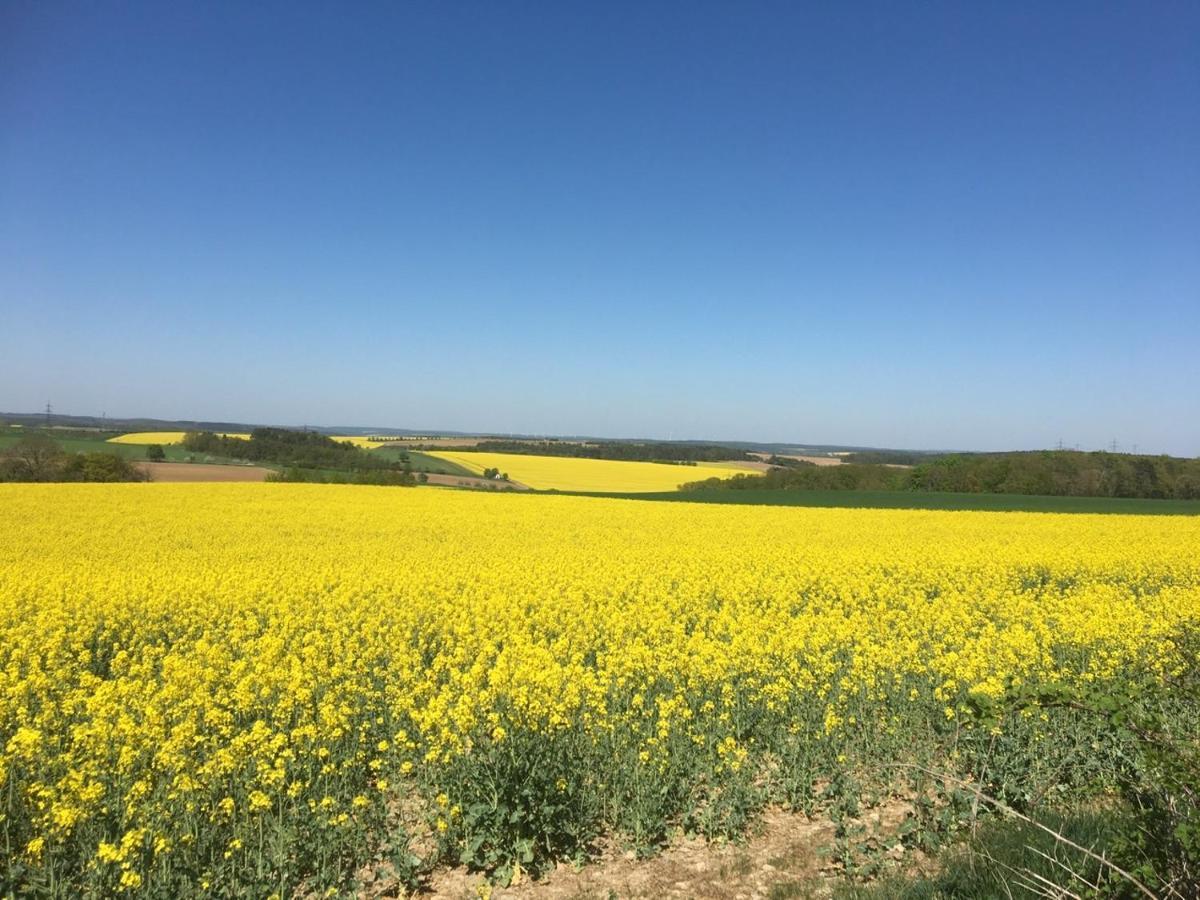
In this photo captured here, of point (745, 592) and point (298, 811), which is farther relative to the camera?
point (745, 592)

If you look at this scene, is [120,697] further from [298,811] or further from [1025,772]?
[1025,772]

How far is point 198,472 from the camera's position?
43250 mm

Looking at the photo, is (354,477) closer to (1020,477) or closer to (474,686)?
(474,686)

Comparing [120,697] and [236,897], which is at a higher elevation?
[120,697]

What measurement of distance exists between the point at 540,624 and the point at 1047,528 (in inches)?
855

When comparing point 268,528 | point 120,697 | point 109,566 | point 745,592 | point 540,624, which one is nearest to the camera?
point 120,697

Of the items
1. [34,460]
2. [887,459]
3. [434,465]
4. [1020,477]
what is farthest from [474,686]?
[887,459]

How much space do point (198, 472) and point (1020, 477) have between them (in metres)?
56.5

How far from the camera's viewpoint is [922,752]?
19.9 feet

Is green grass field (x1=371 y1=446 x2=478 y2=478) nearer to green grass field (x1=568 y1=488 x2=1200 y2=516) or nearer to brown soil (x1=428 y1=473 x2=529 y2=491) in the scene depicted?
brown soil (x1=428 y1=473 x2=529 y2=491)

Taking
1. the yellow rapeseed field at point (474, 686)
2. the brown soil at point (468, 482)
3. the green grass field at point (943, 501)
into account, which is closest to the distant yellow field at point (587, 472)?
the brown soil at point (468, 482)

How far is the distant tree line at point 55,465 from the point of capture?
36969 millimetres

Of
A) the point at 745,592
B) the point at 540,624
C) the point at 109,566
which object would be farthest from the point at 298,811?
the point at 109,566

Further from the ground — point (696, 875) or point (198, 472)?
point (198, 472)
